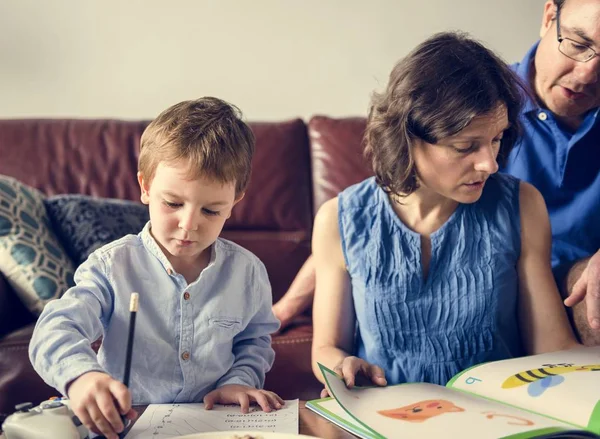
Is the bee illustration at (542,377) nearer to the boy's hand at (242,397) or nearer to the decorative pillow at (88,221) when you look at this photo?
the boy's hand at (242,397)

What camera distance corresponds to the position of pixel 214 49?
9.87 feet

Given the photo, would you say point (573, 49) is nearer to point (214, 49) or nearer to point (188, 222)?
point (188, 222)

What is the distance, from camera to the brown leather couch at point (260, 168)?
2473 mm

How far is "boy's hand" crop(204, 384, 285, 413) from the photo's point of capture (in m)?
1.01

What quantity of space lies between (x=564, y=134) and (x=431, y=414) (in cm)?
112

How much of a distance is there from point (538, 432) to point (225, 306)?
1.70ft

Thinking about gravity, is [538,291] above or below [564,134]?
below

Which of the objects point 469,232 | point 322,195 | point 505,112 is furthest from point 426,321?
point 322,195

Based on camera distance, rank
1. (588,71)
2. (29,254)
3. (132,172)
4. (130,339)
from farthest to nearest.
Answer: (132,172), (29,254), (588,71), (130,339)

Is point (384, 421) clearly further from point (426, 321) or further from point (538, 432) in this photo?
point (426, 321)

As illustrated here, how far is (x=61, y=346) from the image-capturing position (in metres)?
0.90

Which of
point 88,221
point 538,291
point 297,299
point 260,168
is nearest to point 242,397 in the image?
point 538,291

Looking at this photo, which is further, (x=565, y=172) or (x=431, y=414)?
(x=565, y=172)

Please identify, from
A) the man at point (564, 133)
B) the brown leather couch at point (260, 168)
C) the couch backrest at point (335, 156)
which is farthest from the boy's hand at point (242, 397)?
the couch backrest at point (335, 156)
